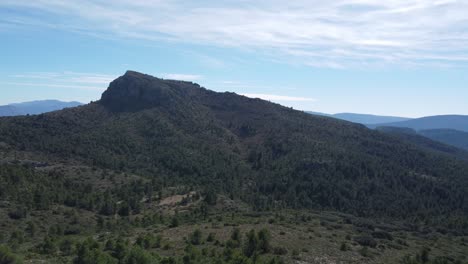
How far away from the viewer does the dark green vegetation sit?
139 feet

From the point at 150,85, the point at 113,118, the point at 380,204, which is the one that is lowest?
the point at 380,204

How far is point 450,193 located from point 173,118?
87857 millimetres

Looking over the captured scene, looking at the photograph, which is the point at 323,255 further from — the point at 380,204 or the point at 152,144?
the point at 152,144

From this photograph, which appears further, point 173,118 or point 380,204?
point 173,118

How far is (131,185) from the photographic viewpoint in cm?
8456

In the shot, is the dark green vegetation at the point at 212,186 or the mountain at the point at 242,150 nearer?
the dark green vegetation at the point at 212,186

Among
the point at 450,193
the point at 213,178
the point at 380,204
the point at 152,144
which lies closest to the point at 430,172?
the point at 450,193

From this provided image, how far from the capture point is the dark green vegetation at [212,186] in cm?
4225

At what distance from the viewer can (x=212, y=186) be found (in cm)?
9538

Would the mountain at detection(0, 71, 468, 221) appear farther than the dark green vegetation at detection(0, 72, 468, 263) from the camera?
Yes

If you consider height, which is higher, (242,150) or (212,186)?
(242,150)

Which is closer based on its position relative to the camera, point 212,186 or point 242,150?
point 212,186

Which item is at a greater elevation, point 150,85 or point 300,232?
point 150,85

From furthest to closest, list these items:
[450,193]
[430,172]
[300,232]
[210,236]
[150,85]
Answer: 1. [150,85]
2. [430,172]
3. [450,193]
4. [300,232]
5. [210,236]
